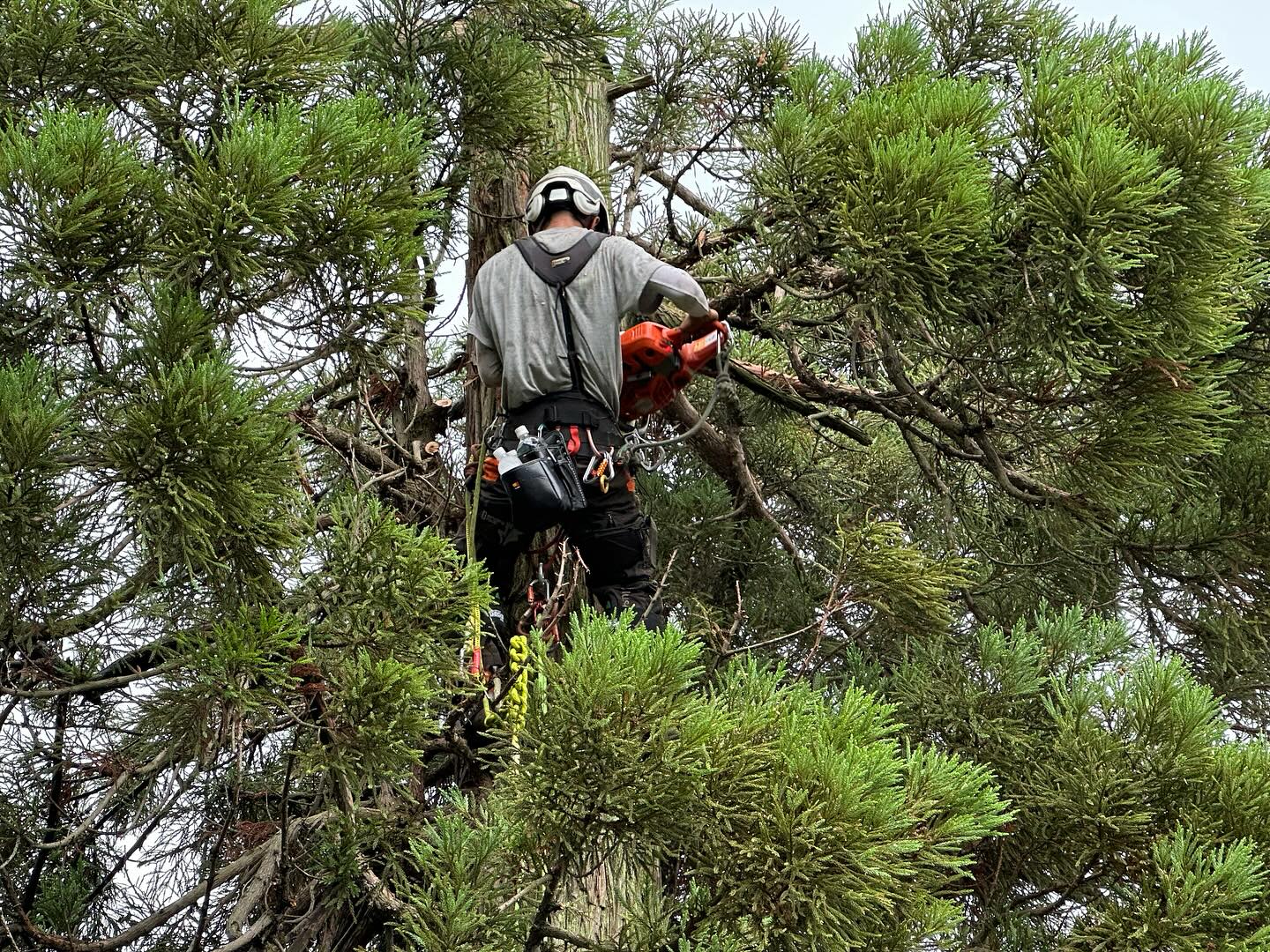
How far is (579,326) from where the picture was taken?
170 inches

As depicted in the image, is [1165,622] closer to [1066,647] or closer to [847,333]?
[1066,647]

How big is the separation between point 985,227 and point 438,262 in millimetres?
1755

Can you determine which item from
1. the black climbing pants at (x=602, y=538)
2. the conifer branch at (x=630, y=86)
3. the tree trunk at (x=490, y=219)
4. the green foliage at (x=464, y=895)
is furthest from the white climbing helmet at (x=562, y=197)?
the green foliage at (x=464, y=895)

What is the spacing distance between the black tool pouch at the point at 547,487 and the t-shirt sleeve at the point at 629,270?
1.41 ft

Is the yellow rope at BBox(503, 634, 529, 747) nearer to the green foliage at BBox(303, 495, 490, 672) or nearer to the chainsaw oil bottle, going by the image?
the green foliage at BBox(303, 495, 490, 672)

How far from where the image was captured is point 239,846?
14.9 feet

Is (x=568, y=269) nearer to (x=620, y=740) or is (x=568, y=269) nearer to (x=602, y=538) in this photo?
(x=602, y=538)

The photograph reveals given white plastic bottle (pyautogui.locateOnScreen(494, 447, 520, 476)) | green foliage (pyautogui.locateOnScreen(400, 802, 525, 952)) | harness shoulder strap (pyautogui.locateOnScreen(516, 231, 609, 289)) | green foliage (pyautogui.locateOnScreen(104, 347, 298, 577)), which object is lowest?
green foliage (pyautogui.locateOnScreen(400, 802, 525, 952))

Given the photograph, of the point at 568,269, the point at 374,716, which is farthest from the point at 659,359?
the point at 374,716

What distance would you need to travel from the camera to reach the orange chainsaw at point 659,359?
14.3 feet

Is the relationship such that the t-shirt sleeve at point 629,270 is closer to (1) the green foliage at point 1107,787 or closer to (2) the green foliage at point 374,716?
(1) the green foliage at point 1107,787

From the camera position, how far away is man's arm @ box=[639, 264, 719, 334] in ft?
13.8

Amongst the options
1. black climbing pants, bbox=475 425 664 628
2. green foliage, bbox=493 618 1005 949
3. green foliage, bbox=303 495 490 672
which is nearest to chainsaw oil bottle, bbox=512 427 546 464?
black climbing pants, bbox=475 425 664 628

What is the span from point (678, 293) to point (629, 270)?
17 cm
